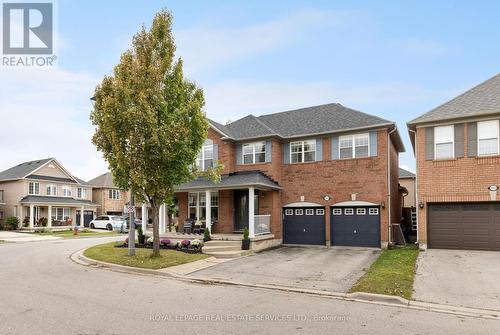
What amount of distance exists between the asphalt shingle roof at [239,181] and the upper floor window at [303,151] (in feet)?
6.66

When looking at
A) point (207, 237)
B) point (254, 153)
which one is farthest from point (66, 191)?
point (207, 237)

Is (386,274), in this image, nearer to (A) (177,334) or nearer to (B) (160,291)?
(B) (160,291)

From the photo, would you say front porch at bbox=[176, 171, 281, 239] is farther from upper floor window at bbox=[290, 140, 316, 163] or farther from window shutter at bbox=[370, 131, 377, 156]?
window shutter at bbox=[370, 131, 377, 156]

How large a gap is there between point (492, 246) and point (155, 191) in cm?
1482

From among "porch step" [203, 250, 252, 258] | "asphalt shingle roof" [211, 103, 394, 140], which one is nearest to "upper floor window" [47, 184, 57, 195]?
"asphalt shingle roof" [211, 103, 394, 140]

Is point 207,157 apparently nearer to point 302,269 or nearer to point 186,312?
point 302,269

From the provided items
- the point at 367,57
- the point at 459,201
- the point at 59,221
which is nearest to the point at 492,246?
the point at 459,201

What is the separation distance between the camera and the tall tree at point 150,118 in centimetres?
1365

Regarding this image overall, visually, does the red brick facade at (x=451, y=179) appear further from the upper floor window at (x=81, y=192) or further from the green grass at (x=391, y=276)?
the upper floor window at (x=81, y=192)

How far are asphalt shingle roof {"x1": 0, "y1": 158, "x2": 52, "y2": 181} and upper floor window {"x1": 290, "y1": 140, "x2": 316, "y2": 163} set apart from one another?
32422 millimetres

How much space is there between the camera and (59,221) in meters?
42.2

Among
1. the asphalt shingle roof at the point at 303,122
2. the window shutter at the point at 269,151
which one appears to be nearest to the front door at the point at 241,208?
the window shutter at the point at 269,151

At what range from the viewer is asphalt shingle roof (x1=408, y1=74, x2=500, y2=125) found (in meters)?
16.2

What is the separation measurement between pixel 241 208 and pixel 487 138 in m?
13.1
